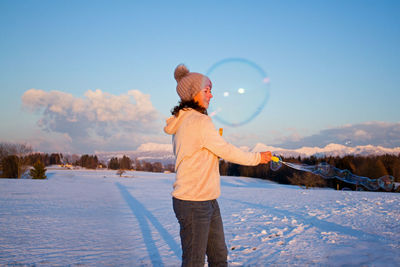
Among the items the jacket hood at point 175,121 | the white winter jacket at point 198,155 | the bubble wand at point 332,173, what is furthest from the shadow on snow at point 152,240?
the jacket hood at point 175,121


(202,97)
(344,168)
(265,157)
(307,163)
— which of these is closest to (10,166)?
(307,163)

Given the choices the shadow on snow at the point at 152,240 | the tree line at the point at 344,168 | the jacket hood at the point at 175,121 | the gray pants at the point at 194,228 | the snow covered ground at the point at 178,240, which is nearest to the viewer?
the gray pants at the point at 194,228

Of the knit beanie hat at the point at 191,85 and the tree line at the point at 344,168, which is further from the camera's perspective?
the tree line at the point at 344,168

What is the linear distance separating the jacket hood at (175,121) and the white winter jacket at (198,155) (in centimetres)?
2

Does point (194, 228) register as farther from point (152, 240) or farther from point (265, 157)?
point (152, 240)

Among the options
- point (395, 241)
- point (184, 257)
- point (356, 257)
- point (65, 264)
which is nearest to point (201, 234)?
point (184, 257)

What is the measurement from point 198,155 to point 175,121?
378mm

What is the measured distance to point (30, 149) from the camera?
50.0 metres

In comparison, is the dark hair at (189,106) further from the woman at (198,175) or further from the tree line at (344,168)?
the tree line at (344,168)

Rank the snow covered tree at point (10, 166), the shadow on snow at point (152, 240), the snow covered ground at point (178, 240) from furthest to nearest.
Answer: the snow covered tree at point (10, 166) → the shadow on snow at point (152, 240) → the snow covered ground at point (178, 240)

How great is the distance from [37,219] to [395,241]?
35.2 ft

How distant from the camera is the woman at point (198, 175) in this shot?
2.35m

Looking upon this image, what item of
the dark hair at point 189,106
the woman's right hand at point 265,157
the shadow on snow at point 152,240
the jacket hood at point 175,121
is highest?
the dark hair at point 189,106

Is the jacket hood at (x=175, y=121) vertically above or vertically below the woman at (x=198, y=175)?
above
